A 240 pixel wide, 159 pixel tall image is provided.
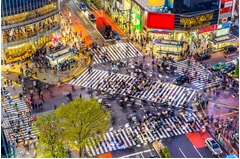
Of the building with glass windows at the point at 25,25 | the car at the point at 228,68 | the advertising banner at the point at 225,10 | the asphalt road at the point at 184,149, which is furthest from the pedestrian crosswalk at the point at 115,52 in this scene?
the asphalt road at the point at 184,149

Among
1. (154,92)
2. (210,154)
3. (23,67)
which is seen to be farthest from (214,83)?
(23,67)

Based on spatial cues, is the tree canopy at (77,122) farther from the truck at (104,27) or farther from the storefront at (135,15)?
the storefront at (135,15)

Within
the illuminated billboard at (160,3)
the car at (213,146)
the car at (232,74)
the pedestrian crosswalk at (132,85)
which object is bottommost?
the car at (213,146)

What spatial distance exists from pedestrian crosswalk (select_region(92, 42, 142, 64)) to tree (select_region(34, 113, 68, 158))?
34239 millimetres

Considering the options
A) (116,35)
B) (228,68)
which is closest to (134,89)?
(228,68)

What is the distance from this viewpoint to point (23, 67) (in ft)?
295

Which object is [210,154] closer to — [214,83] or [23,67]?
[214,83]

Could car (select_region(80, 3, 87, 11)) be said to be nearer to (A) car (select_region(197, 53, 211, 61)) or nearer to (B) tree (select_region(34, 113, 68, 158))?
(A) car (select_region(197, 53, 211, 61))

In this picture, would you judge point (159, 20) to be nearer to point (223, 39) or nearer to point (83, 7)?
point (223, 39)

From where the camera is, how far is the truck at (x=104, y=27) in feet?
334

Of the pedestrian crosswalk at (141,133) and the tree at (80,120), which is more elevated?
the tree at (80,120)

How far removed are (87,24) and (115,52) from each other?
1647cm

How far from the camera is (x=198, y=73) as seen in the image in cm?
8888

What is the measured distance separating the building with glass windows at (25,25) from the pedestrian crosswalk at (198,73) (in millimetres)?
28311
